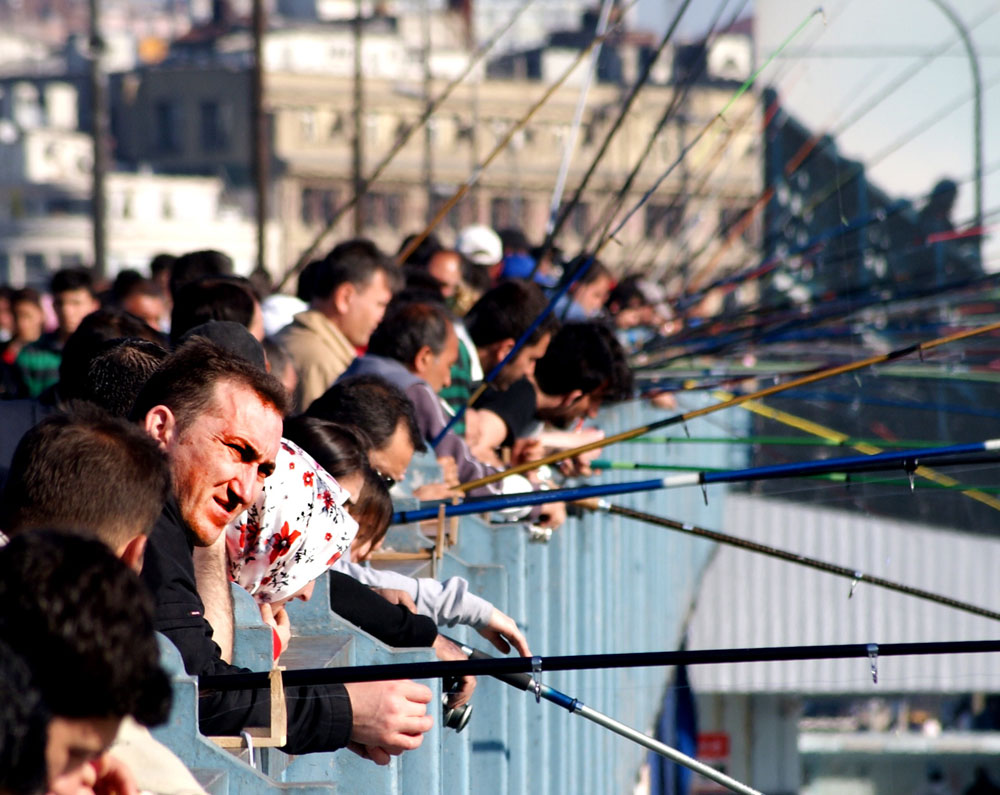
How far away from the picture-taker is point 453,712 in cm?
390

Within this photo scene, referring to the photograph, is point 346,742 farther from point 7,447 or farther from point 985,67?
point 985,67

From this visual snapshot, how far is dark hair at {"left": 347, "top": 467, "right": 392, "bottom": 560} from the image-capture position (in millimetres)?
4066

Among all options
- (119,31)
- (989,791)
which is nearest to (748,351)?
(989,791)

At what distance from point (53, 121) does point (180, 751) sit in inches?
3384

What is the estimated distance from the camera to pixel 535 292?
713 centimetres

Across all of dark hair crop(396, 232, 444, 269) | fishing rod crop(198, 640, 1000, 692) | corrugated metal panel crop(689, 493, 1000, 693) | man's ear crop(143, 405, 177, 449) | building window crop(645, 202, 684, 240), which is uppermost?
building window crop(645, 202, 684, 240)

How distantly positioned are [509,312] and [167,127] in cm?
7604

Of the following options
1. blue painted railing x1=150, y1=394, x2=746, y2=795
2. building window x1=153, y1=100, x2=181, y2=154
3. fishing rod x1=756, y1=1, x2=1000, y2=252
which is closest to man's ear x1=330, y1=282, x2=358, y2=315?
blue painted railing x1=150, y1=394, x2=746, y2=795

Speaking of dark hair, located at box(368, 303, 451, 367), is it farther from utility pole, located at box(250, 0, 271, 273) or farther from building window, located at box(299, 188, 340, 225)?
building window, located at box(299, 188, 340, 225)

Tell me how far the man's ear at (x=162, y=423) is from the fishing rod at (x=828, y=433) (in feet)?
7.51

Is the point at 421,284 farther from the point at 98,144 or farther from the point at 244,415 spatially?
the point at 98,144

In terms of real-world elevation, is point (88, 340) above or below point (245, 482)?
above

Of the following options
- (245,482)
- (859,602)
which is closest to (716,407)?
(859,602)

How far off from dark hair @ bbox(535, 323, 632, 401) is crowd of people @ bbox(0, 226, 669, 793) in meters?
0.01
